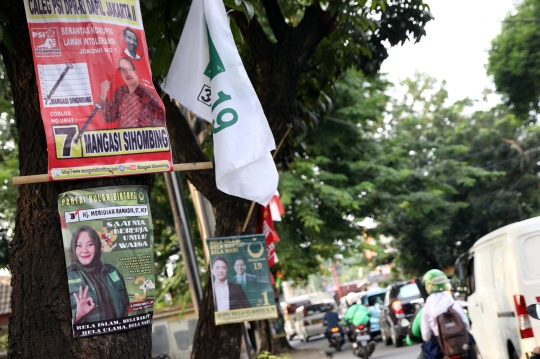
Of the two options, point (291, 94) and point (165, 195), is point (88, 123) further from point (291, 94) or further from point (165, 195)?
point (165, 195)

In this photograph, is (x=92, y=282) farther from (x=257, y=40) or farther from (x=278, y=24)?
(x=278, y=24)

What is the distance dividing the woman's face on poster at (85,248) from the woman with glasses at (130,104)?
57cm

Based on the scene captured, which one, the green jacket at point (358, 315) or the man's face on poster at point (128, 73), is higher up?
the man's face on poster at point (128, 73)

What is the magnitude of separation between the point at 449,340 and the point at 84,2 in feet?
16.8

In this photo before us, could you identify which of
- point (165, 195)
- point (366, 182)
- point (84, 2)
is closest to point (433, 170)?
point (366, 182)

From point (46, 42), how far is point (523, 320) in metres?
6.05

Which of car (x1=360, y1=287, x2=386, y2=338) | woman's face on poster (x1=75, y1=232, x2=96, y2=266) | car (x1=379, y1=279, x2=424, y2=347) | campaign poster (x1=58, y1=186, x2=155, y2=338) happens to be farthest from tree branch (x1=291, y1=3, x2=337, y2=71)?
car (x1=360, y1=287, x2=386, y2=338)

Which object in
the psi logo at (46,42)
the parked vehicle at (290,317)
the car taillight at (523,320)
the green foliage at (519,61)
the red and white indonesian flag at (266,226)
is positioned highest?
the green foliage at (519,61)

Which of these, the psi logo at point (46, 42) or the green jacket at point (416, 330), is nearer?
the psi logo at point (46, 42)

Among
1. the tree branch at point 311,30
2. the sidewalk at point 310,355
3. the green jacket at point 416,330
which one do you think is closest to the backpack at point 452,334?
the green jacket at point 416,330

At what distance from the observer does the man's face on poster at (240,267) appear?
8.38 m

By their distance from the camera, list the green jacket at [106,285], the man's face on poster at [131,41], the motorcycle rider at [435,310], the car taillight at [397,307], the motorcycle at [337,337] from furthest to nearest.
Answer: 1. the motorcycle at [337,337]
2. the car taillight at [397,307]
3. the motorcycle rider at [435,310]
4. the man's face on poster at [131,41]
5. the green jacket at [106,285]

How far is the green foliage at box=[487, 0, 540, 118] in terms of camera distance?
86.0 ft

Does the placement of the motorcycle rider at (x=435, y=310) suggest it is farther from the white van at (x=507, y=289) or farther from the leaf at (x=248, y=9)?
the leaf at (x=248, y=9)
